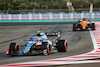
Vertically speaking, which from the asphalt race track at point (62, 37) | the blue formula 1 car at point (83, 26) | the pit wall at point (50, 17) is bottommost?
the asphalt race track at point (62, 37)

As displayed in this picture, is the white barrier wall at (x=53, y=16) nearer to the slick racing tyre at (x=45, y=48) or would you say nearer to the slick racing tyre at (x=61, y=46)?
the slick racing tyre at (x=61, y=46)

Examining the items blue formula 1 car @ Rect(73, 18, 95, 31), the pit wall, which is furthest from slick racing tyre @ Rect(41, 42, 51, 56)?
the pit wall

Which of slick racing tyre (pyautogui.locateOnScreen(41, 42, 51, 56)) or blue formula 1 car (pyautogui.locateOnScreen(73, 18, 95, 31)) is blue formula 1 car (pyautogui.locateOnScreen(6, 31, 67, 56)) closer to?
slick racing tyre (pyautogui.locateOnScreen(41, 42, 51, 56))

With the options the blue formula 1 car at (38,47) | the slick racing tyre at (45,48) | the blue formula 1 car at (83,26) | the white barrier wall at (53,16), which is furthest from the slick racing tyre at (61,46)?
the white barrier wall at (53,16)

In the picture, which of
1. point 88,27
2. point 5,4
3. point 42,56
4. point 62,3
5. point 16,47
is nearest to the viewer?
point 42,56

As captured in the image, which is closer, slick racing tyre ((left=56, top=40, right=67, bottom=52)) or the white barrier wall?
slick racing tyre ((left=56, top=40, right=67, bottom=52))

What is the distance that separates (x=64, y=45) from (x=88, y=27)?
14605 mm

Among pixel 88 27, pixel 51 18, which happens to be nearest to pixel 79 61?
pixel 88 27

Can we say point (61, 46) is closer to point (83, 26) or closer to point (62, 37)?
point (62, 37)

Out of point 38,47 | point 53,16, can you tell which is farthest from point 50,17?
point 38,47

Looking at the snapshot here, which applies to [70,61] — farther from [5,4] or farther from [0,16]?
[5,4]

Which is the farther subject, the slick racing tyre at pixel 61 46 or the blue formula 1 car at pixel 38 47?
the slick racing tyre at pixel 61 46

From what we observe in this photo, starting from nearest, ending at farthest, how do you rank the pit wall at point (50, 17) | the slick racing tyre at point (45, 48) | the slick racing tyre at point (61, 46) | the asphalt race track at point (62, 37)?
the asphalt race track at point (62, 37) → the slick racing tyre at point (45, 48) → the slick racing tyre at point (61, 46) → the pit wall at point (50, 17)

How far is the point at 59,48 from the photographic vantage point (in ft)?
41.9
